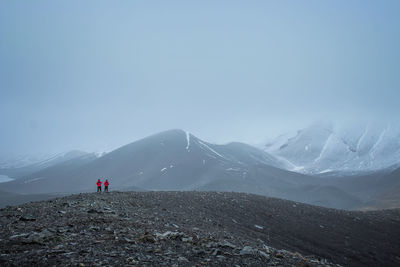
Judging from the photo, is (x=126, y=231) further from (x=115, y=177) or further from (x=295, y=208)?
(x=115, y=177)

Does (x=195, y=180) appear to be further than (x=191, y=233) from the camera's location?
Yes

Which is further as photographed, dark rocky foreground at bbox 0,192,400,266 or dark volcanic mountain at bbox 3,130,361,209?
dark volcanic mountain at bbox 3,130,361,209

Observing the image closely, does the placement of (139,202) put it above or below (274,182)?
above

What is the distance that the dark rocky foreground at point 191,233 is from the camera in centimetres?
920

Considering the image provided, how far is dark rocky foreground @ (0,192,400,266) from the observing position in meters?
9.20

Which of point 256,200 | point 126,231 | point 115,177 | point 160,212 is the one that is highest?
point 126,231

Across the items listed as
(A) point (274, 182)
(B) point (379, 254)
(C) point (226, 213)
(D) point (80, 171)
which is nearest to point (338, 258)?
(B) point (379, 254)

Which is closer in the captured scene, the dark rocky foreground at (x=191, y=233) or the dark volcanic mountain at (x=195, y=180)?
the dark rocky foreground at (x=191, y=233)

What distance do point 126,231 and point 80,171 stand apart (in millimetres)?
200406

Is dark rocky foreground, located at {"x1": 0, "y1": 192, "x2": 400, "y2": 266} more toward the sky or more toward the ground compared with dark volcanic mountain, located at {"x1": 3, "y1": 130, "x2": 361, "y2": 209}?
more toward the sky

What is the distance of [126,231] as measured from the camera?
12.0m

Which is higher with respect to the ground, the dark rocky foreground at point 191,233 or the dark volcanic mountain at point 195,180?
the dark rocky foreground at point 191,233

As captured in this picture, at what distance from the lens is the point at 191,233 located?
1390 cm

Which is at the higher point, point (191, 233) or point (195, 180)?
point (191, 233)
